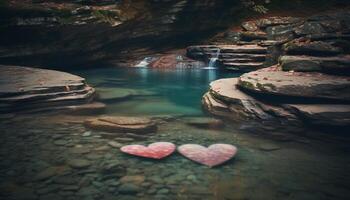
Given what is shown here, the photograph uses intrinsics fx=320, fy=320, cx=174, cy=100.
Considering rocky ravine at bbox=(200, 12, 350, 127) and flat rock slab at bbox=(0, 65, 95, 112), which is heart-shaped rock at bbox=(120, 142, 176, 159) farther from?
flat rock slab at bbox=(0, 65, 95, 112)

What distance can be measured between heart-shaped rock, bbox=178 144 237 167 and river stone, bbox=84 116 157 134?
3.94 feet

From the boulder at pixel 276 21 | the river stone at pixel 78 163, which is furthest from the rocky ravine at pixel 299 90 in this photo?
the boulder at pixel 276 21

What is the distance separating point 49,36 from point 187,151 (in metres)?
11.4

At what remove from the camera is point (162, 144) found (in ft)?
20.0

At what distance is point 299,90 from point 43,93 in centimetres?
632

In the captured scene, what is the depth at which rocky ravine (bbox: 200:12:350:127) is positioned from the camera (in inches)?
268

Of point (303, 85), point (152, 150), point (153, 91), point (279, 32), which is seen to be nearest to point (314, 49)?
point (303, 85)

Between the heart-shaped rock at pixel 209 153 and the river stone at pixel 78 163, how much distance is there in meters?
1.67

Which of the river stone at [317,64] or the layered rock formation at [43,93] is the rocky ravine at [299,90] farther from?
the layered rock formation at [43,93]

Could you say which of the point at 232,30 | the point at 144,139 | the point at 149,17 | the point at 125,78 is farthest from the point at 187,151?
the point at 232,30

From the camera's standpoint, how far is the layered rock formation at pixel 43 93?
7.94 meters

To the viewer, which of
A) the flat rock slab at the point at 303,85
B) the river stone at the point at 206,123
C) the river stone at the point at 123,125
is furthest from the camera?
the river stone at the point at 206,123

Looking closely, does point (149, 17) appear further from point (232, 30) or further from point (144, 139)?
point (144, 139)

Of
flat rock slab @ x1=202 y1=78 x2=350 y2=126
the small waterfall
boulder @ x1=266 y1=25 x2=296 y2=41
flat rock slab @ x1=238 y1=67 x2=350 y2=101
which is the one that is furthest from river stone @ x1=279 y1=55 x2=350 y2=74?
boulder @ x1=266 y1=25 x2=296 y2=41
